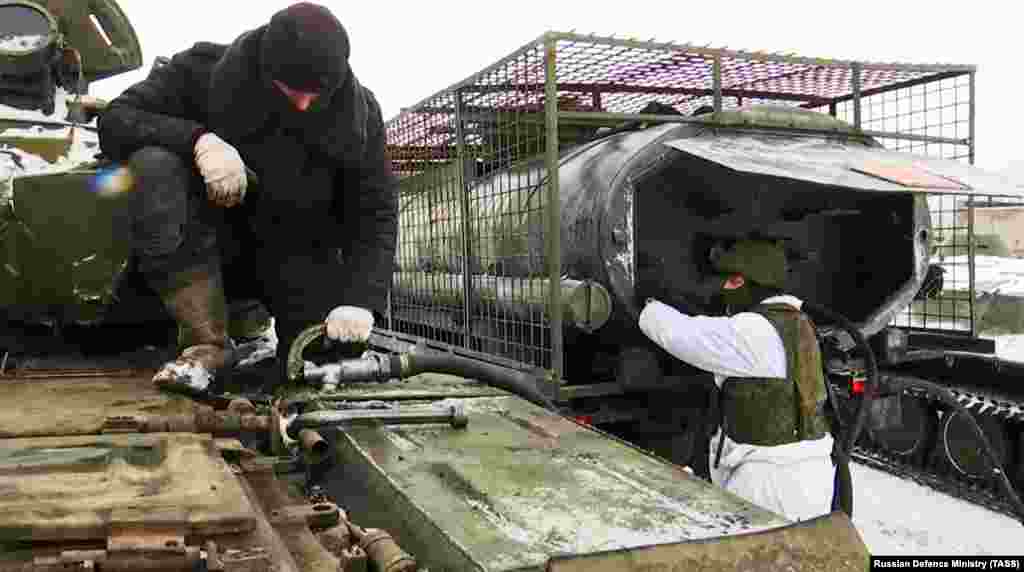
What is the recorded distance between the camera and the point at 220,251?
3145 mm

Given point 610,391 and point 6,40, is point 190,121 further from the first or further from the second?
point 610,391

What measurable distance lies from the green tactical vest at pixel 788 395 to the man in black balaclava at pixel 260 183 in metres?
1.30

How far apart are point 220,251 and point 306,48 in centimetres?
87

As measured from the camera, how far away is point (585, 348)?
4430mm

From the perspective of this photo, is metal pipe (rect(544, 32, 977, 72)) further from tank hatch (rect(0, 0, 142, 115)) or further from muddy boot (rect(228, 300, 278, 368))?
tank hatch (rect(0, 0, 142, 115))

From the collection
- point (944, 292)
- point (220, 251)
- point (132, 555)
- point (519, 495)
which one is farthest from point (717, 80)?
point (132, 555)

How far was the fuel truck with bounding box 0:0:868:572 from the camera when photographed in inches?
56.0

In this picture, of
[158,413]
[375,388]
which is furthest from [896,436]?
[158,413]

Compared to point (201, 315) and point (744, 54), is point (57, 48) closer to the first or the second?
point (201, 315)

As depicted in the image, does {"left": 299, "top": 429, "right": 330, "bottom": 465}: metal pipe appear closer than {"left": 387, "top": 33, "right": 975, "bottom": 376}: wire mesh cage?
Yes

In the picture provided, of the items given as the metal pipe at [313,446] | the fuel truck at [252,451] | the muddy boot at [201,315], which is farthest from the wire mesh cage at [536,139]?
the metal pipe at [313,446]

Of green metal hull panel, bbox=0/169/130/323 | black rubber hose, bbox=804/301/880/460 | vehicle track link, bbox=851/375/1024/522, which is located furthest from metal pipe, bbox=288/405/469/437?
vehicle track link, bbox=851/375/1024/522

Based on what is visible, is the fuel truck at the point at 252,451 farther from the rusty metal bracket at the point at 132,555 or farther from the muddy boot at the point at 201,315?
the muddy boot at the point at 201,315

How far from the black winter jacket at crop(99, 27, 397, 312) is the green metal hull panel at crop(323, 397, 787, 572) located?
0.92 metres
